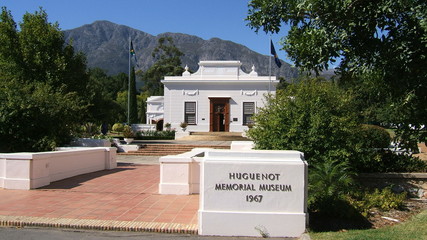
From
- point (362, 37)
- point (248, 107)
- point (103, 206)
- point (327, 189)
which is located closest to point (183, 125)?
point (248, 107)

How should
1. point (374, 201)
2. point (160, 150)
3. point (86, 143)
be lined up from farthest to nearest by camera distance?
point (160, 150) < point (86, 143) < point (374, 201)

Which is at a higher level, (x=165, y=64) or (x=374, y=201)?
(x=165, y=64)

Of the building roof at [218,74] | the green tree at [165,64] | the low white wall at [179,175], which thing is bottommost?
the low white wall at [179,175]

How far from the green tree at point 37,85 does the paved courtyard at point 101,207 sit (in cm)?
432

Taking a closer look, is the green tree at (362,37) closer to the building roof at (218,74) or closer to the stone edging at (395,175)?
the stone edging at (395,175)

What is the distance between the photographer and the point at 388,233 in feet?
18.5

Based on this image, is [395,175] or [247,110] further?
[247,110]

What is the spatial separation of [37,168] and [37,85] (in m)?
7.32

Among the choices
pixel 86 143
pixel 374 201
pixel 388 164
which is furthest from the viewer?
pixel 86 143

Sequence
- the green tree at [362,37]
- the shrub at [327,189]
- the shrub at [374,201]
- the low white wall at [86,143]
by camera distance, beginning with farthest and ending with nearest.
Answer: the low white wall at [86,143], the shrub at [374,201], the shrub at [327,189], the green tree at [362,37]

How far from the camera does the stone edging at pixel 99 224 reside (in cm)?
590

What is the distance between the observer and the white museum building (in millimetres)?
35094

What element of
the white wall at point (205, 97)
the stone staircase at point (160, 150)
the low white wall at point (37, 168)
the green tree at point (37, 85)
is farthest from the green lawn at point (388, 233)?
the white wall at point (205, 97)

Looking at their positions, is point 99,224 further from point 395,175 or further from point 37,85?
point 37,85
